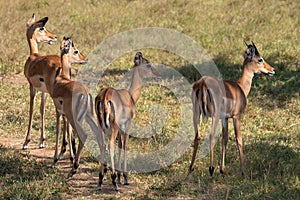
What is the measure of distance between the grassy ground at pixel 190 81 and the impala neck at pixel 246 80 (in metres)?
0.82

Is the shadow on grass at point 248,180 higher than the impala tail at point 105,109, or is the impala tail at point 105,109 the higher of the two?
the impala tail at point 105,109

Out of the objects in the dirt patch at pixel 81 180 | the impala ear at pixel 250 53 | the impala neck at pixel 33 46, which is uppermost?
the impala neck at pixel 33 46

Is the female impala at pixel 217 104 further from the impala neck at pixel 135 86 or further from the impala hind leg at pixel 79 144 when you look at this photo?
the impala hind leg at pixel 79 144

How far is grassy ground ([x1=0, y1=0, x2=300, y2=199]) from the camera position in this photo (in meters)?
6.70

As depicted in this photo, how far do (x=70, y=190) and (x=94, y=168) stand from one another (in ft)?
3.04

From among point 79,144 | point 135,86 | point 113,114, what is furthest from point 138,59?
point 79,144

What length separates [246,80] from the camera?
7.90m

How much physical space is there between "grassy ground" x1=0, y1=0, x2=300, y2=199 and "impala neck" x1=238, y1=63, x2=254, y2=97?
0.82 m

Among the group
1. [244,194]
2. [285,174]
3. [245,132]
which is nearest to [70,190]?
[244,194]

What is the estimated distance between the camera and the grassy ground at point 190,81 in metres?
6.70

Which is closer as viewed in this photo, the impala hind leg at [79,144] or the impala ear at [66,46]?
the impala hind leg at [79,144]

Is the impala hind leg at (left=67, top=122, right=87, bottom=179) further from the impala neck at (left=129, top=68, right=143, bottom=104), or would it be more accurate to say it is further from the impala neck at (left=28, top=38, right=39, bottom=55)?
the impala neck at (left=28, top=38, right=39, bottom=55)

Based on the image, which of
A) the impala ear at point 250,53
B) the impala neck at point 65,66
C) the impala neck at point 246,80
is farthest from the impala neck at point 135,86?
the impala ear at point 250,53

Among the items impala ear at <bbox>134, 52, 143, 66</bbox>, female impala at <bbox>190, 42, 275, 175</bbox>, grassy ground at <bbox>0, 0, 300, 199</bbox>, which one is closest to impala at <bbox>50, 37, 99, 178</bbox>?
grassy ground at <bbox>0, 0, 300, 199</bbox>
